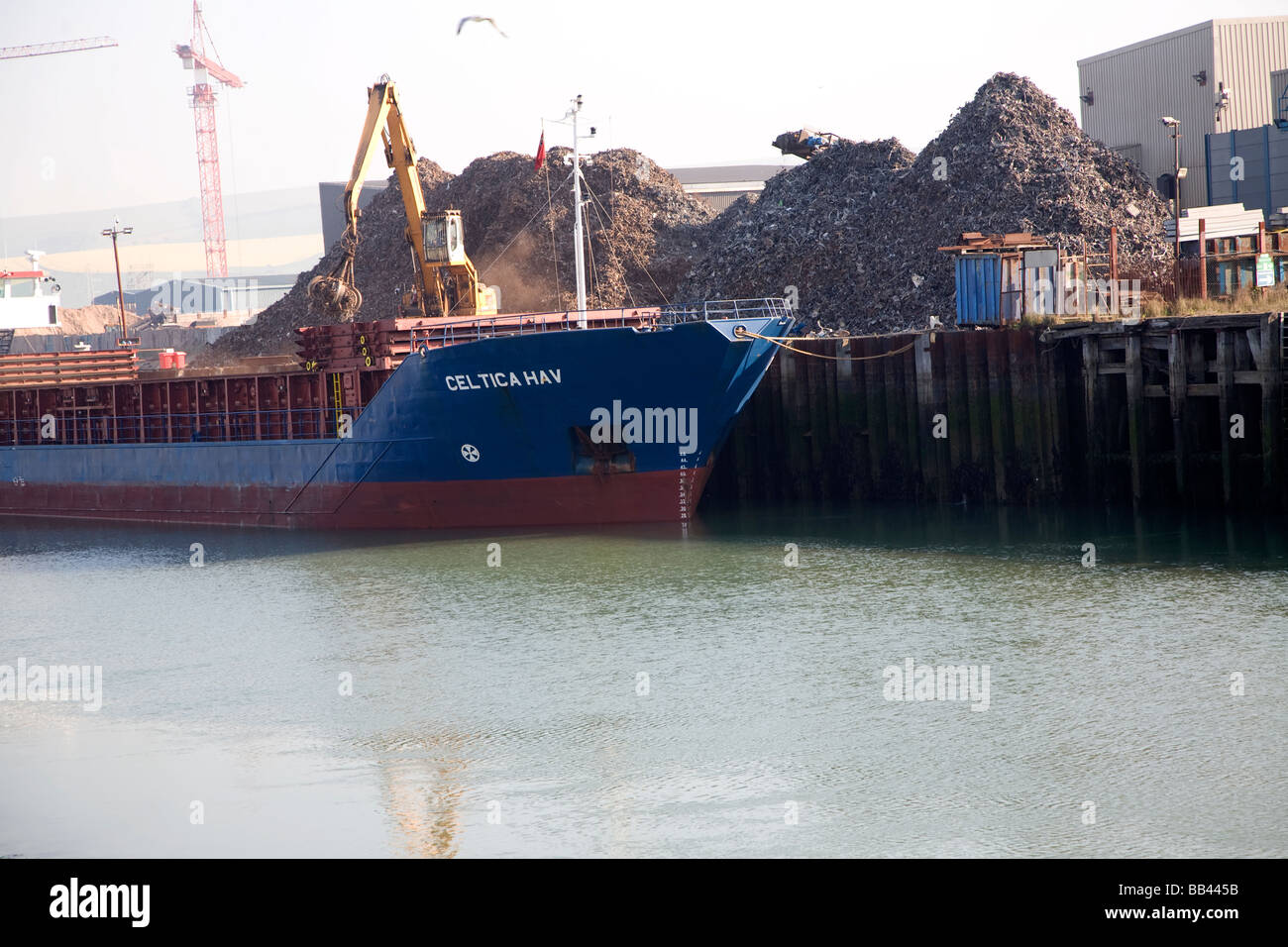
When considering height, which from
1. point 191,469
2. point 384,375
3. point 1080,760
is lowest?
point 1080,760

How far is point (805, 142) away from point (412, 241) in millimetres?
24380

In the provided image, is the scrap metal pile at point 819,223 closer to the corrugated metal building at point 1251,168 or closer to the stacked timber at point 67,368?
the corrugated metal building at point 1251,168

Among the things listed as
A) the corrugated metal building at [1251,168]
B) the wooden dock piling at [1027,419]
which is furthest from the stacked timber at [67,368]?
the corrugated metal building at [1251,168]

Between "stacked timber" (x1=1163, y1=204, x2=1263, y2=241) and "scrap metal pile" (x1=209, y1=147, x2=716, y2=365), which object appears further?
"scrap metal pile" (x1=209, y1=147, x2=716, y2=365)

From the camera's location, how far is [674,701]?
550 inches

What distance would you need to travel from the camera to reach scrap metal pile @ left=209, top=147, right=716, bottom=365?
4472 cm

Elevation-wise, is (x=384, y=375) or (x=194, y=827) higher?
(x=384, y=375)

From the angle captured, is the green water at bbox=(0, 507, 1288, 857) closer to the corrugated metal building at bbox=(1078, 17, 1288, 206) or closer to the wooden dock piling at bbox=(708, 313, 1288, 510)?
the wooden dock piling at bbox=(708, 313, 1288, 510)

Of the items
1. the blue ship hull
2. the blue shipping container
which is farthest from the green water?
the blue shipping container

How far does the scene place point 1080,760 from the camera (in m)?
11.7
